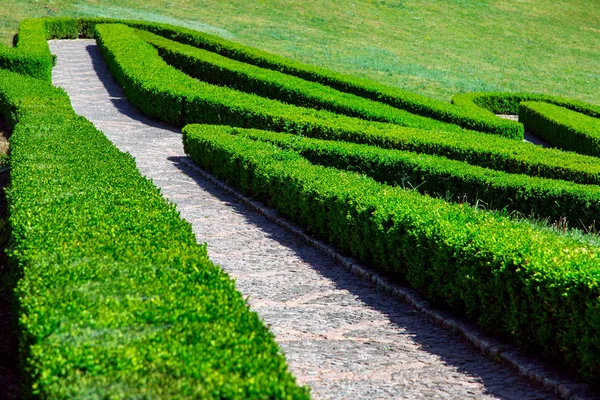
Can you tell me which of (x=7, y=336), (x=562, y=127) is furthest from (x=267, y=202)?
(x=562, y=127)

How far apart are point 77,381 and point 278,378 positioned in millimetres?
886

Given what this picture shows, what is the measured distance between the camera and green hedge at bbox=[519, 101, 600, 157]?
1747 cm

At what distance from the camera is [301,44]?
102ft

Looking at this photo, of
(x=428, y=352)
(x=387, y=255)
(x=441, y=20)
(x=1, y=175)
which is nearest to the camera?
(x=428, y=352)

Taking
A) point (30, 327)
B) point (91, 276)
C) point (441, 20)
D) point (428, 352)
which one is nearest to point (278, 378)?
point (30, 327)

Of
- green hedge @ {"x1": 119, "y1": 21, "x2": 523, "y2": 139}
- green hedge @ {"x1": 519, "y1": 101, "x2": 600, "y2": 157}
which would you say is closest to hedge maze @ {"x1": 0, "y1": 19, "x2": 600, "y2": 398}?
green hedge @ {"x1": 519, "y1": 101, "x2": 600, "y2": 157}

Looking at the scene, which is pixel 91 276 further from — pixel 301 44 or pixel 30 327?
pixel 301 44

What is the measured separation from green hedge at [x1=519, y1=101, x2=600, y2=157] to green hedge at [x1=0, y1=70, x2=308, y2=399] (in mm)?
13347

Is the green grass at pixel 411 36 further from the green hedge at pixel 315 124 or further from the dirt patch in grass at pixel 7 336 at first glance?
the dirt patch in grass at pixel 7 336

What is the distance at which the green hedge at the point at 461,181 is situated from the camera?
1038cm

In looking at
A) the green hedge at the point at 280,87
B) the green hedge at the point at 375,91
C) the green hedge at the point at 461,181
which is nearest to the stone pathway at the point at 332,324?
the green hedge at the point at 461,181

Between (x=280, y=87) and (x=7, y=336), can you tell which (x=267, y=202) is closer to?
(x=7, y=336)

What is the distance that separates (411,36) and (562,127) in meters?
18.6

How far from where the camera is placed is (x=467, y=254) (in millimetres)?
6141
